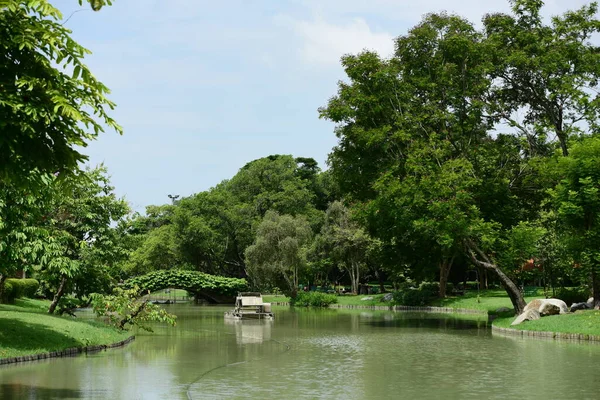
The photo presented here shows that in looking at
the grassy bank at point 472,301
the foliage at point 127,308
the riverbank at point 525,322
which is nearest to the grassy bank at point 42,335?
the foliage at point 127,308

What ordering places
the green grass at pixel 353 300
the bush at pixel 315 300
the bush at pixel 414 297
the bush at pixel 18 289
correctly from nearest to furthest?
1. the bush at pixel 18 289
2. the bush at pixel 414 297
3. the green grass at pixel 353 300
4. the bush at pixel 315 300

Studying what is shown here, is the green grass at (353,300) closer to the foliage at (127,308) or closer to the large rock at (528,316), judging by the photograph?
the large rock at (528,316)

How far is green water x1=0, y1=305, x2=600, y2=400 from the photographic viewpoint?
15289mm

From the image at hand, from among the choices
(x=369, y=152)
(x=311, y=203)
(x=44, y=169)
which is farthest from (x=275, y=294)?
(x=44, y=169)

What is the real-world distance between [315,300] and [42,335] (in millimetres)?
41533

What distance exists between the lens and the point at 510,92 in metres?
36.8

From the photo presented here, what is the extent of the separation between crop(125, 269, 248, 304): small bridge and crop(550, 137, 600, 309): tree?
142 feet

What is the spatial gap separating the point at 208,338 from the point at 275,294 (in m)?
43.6

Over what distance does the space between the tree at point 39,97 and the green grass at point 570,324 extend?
855 inches

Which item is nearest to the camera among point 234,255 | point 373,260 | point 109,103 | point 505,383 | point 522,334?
point 109,103

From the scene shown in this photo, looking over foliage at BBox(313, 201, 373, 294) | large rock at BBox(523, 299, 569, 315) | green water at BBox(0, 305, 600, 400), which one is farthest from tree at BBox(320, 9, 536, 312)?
foliage at BBox(313, 201, 373, 294)

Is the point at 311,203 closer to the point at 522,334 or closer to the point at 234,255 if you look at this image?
the point at 234,255

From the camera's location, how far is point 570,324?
90.5ft

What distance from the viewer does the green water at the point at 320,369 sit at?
15.3m
